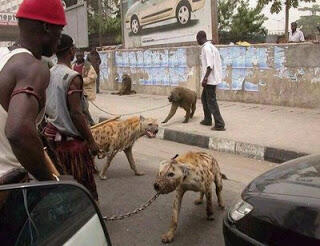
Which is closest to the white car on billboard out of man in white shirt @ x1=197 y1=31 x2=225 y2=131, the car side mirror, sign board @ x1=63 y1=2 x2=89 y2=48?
sign board @ x1=63 y1=2 x2=89 y2=48

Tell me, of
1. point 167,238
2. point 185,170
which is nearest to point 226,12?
point 185,170

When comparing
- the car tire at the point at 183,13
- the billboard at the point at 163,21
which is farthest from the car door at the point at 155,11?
the car tire at the point at 183,13

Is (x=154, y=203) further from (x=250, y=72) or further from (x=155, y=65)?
(x=155, y=65)

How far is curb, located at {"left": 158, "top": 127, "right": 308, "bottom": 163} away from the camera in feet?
22.4

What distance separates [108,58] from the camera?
16094mm

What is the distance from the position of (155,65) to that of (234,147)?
701cm

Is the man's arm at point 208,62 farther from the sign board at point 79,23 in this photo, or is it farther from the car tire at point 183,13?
the sign board at point 79,23

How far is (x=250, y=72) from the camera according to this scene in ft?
36.1

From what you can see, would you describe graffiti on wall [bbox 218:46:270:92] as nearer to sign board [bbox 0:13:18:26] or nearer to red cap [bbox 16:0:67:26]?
red cap [bbox 16:0:67:26]

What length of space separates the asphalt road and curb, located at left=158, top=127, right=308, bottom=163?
175 mm

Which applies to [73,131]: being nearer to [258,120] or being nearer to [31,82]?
[31,82]

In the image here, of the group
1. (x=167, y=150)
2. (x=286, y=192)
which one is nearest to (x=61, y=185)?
(x=286, y=192)

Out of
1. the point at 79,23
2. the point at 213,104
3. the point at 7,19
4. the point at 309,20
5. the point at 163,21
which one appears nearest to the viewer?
the point at 213,104

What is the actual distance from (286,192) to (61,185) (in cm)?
146
